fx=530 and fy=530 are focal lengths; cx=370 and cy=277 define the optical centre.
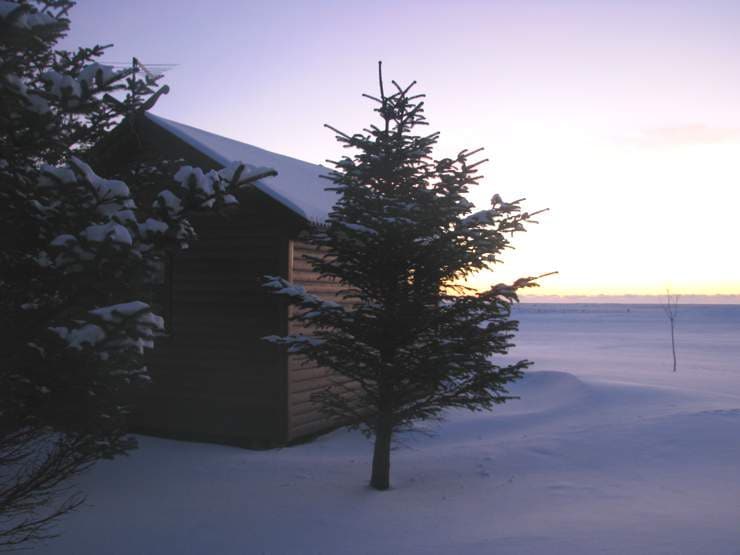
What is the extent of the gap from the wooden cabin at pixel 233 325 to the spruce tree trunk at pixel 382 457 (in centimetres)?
264

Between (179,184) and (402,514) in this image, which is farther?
(402,514)

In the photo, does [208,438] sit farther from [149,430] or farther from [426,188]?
[426,188]

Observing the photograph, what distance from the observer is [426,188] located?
652 cm

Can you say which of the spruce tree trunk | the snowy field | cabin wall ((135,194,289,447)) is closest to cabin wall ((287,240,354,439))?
cabin wall ((135,194,289,447))

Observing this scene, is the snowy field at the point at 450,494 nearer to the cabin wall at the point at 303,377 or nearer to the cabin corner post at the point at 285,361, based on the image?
the cabin wall at the point at 303,377

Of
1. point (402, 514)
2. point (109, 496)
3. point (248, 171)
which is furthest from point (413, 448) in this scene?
point (248, 171)

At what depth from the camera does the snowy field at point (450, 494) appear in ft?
16.8

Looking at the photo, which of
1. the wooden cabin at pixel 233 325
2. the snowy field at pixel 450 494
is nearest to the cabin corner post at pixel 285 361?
the wooden cabin at pixel 233 325

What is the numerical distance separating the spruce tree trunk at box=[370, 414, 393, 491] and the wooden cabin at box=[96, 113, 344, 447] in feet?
8.66

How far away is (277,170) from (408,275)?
475 centimetres

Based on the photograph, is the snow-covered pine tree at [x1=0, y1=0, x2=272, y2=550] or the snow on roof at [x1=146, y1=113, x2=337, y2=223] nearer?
the snow-covered pine tree at [x1=0, y1=0, x2=272, y2=550]

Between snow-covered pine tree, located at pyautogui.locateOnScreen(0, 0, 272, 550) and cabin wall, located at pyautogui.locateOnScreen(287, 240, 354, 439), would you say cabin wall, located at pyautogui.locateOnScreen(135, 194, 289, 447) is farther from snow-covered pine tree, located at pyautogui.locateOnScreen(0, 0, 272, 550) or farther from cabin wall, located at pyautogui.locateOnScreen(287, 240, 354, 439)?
snow-covered pine tree, located at pyautogui.locateOnScreen(0, 0, 272, 550)

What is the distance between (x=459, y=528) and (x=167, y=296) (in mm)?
6872

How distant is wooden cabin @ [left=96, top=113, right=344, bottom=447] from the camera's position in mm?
9055
